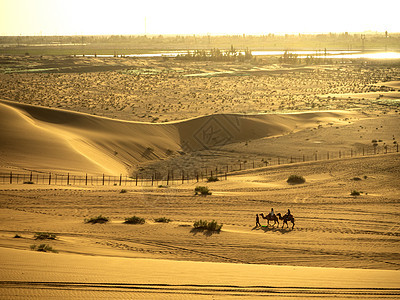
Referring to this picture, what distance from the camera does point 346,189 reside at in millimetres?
30922

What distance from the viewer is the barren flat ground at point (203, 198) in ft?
45.3

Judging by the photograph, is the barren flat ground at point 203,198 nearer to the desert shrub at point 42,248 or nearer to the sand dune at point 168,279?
the sand dune at point 168,279

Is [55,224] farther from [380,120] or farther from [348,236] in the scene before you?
[380,120]

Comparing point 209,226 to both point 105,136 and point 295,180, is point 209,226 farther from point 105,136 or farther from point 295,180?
point 105,136

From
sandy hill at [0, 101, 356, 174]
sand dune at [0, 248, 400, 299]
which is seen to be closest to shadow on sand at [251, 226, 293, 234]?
sand dune at [0, 248, 400, 299]

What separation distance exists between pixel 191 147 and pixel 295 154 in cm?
879

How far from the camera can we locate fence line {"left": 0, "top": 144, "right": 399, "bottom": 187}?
32.1 m

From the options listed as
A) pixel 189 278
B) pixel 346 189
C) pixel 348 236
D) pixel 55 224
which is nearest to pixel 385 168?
pixel 346 189

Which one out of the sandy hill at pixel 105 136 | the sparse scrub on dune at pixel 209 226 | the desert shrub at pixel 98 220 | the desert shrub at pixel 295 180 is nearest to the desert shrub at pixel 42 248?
the desert shrub at pixel 98 220

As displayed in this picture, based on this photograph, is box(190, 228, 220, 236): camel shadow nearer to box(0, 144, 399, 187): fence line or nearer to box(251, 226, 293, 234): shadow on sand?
box(251, 226, 293, 234): shadow on sand

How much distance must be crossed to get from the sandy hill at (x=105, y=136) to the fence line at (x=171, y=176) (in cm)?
173

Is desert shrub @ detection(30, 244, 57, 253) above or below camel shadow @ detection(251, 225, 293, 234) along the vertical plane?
above

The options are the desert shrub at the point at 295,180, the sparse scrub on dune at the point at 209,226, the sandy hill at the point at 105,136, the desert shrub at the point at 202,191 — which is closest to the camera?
the sparse scrub on dune at the point at 209,226

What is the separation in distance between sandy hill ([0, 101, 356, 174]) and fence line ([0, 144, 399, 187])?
173 centimetres
